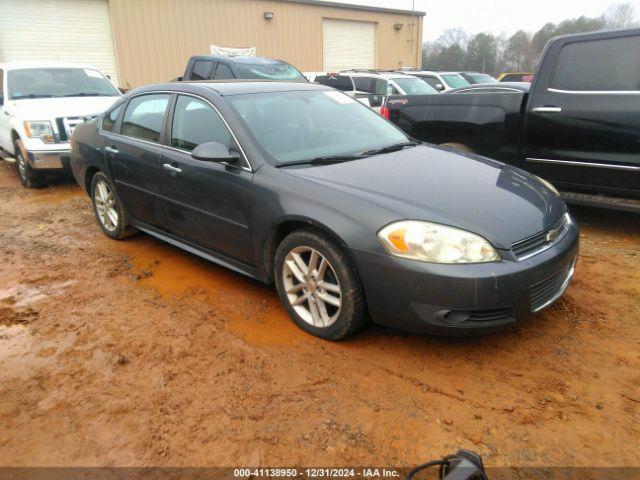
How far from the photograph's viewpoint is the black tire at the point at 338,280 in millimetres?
2912

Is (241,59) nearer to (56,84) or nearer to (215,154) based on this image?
(56,84)

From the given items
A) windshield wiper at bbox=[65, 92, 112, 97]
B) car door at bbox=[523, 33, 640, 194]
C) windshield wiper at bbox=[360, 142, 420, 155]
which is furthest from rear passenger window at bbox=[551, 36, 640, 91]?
windshield wiper at bbox=[65, 92, 112, 97]

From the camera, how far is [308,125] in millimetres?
3812

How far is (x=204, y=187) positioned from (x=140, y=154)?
3.35 feet

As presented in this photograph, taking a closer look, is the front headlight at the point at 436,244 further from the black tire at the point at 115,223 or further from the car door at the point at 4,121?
the car door at the point at 4,121

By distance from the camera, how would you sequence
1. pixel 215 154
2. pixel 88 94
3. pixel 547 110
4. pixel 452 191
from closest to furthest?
pixel 452 191 → pixel 215 154 → pixel 547 110 → pixel 88 94

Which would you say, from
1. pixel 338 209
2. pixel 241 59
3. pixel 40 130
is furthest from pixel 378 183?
pixel 241 59

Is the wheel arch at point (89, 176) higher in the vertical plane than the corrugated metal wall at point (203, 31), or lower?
lower

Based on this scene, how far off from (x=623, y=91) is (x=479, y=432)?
12.2 feet

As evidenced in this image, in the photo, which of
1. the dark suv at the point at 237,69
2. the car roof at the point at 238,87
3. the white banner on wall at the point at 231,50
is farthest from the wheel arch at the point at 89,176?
the white banner on wall at the point at 231,50

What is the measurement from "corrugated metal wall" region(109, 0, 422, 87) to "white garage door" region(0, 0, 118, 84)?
1.55ft

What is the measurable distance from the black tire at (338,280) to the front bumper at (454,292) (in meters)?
0.07

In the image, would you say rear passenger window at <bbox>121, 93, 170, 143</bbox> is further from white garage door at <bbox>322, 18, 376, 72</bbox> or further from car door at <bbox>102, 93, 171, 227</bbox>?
white garage door at <bbox>322, 18, 376, 72</bbox>

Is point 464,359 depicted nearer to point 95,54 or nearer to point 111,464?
point 111,464
